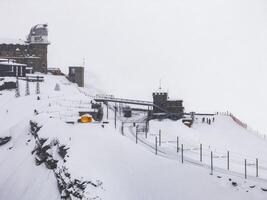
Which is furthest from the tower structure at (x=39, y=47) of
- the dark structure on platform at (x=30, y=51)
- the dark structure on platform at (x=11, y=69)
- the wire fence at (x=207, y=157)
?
the wire fence at (x=207, y=157)

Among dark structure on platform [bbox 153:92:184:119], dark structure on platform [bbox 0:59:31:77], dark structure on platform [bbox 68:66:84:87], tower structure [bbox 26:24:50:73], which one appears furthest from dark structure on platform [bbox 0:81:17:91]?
dark structure on platform [bbox 153:92:184:119]

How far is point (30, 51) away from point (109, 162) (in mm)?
79534

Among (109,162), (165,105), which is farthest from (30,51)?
(109,162)

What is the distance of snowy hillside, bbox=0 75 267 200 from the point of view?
49531 millimetres

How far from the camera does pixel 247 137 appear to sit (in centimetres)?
8456

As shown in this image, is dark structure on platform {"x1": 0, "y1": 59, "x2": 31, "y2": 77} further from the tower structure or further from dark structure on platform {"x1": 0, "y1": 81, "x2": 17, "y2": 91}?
the tower structure

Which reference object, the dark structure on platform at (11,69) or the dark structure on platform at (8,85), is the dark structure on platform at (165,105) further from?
the dark structure on platform at (11,69)

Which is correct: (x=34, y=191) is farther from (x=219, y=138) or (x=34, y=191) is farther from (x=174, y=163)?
(x=219, y=138)

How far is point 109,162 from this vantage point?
2162 inches

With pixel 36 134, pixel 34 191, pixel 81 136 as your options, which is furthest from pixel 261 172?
pixel 36 134

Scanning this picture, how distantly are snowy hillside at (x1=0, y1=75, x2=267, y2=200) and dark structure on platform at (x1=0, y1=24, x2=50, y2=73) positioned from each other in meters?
43.5

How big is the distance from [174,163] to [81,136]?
44.4 ft

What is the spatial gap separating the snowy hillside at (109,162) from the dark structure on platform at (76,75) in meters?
40.2

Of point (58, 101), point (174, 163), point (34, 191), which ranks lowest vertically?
point (34, 191)
